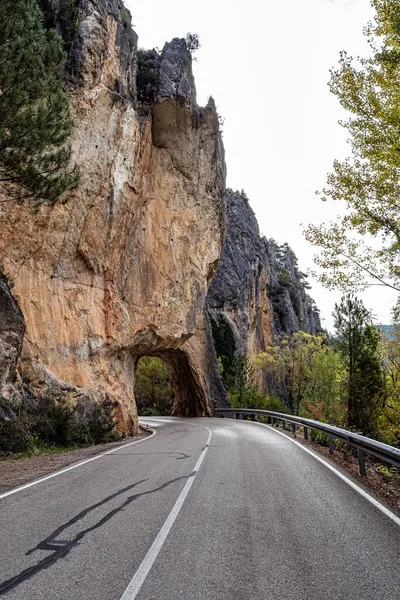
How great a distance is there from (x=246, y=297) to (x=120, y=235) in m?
31.4

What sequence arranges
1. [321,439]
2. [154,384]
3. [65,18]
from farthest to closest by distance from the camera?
[154,384], [65,18], [321,439]

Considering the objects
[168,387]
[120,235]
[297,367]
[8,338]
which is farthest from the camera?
[168,387]

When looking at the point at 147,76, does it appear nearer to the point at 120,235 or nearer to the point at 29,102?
the point at 120,235

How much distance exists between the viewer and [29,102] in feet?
34.6

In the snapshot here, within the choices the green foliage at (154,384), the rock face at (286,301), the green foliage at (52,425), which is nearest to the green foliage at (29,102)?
the green foliage at (52,425)

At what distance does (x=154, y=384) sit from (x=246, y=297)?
16.2 metres

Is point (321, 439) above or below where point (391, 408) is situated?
below

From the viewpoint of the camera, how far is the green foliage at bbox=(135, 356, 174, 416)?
43.7 metres

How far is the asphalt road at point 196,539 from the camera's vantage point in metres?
3.53

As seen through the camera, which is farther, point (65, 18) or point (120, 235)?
point (120, 235)

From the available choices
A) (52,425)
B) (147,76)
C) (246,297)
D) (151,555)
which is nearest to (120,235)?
(52,425)

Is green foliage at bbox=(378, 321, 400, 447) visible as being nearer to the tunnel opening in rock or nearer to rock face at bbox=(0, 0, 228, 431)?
rock face at bbox=(0, 0, 228, 431)

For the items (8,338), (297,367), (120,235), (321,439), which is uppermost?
(120,235)

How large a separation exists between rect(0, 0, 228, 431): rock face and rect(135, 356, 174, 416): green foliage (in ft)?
27.5
